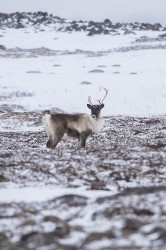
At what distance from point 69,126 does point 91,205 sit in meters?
6.47

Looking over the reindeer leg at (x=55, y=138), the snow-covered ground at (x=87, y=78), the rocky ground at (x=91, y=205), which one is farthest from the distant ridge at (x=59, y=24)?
the rocky ground at (x=91, y=205)

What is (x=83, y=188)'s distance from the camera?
715cm

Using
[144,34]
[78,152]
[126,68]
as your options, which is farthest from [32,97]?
[144,34]

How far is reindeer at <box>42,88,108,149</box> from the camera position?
40.8 ft

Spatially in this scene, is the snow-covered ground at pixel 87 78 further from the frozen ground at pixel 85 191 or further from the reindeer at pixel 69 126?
the reindeer at pixel 69 126

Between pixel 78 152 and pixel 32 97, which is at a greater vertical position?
pixel 78 152

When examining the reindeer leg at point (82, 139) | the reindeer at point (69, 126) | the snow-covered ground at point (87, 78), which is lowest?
the snow-covered ground at point (87, 78)

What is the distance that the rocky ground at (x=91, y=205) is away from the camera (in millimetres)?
5184

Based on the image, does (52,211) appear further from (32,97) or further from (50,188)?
(32,97)

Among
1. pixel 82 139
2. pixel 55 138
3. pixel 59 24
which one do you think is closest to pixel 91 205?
pixel 55 138

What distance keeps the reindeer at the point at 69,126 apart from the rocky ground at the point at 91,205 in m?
2.44

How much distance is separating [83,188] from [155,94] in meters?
24.3

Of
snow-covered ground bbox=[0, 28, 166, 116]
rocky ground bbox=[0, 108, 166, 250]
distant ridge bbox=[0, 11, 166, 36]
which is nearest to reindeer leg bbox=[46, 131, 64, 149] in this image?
rocky ground bbox=[0, 108, 166, 250]

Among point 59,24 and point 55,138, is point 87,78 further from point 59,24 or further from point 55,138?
point 59,24
